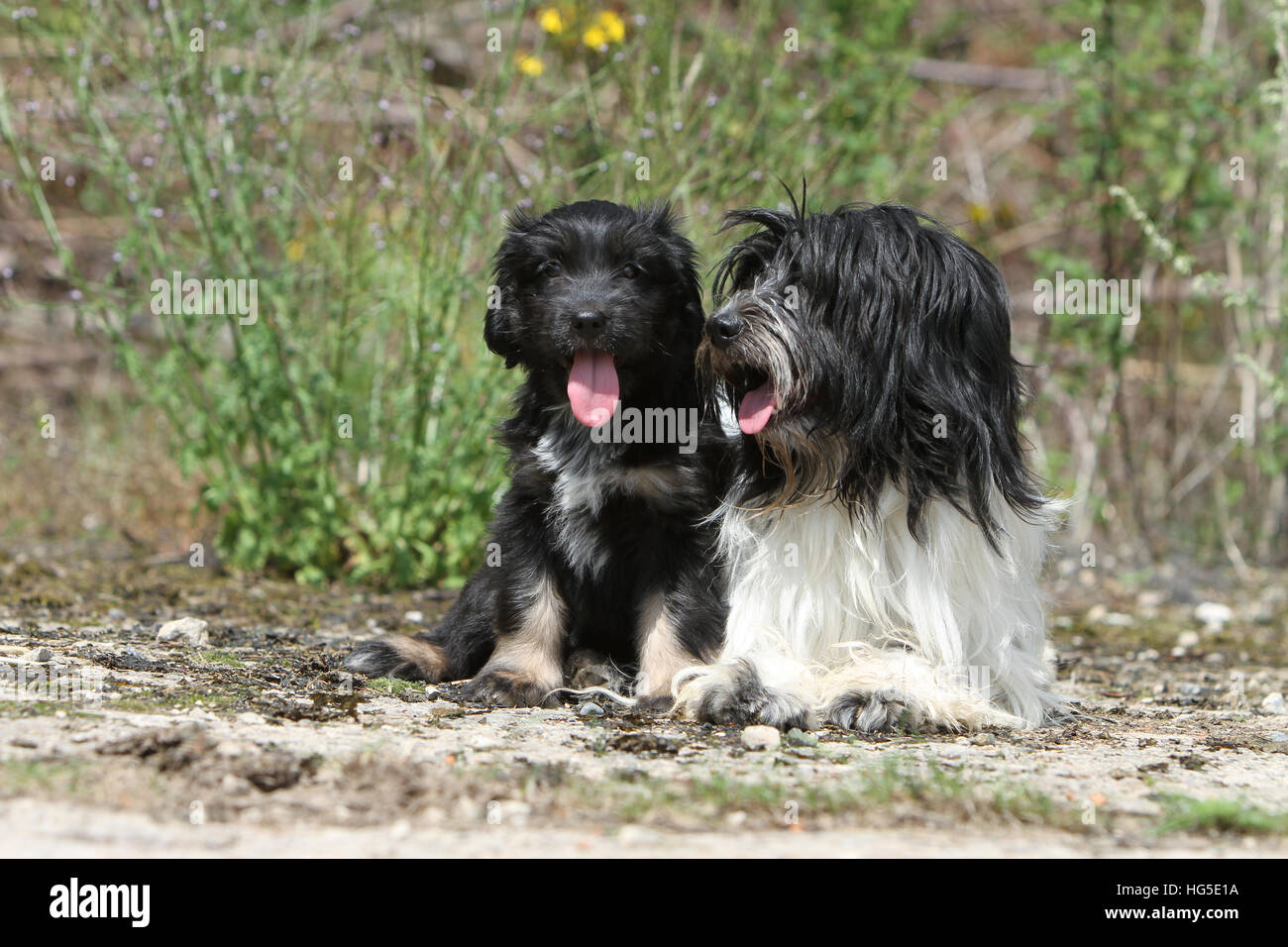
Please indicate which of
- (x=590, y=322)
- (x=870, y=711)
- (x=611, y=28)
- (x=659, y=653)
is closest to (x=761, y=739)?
(x=870, y=711)

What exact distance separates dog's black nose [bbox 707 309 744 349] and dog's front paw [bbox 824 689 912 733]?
42.7 inches

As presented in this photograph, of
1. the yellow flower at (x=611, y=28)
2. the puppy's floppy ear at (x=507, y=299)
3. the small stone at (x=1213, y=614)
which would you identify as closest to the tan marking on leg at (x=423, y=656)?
the puppy's floppy ear at (x=507, y=299)

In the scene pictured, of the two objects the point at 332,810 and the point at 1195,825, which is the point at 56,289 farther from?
the point at 1195,825

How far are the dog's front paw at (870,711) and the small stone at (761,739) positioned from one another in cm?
30

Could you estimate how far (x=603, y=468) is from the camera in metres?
4.39

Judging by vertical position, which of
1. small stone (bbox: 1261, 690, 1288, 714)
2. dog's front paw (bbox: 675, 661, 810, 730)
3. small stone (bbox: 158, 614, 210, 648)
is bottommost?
small stone (bbox: 1261, 690, 1288, 714)

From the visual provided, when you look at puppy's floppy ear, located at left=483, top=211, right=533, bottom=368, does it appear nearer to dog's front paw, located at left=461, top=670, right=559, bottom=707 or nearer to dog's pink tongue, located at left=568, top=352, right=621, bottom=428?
dog's pink tongue, located at left=568, top=352, right=621, bottom=428

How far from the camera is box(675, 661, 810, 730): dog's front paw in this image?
409 cm

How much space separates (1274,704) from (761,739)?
2385 millimetres

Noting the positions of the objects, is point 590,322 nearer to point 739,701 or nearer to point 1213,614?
point 739,701

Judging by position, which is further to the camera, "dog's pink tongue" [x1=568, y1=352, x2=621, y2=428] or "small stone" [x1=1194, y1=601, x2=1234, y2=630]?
"small stone" [x1=1194, y1=601, x2=1234, y2=630]

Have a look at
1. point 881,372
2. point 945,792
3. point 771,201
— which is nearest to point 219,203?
point 771,201

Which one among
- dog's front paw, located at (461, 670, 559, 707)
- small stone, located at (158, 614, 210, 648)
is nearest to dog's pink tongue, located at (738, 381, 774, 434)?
dog's front paw, located at (461, 670, 559, 707)

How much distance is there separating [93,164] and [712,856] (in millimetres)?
4614
